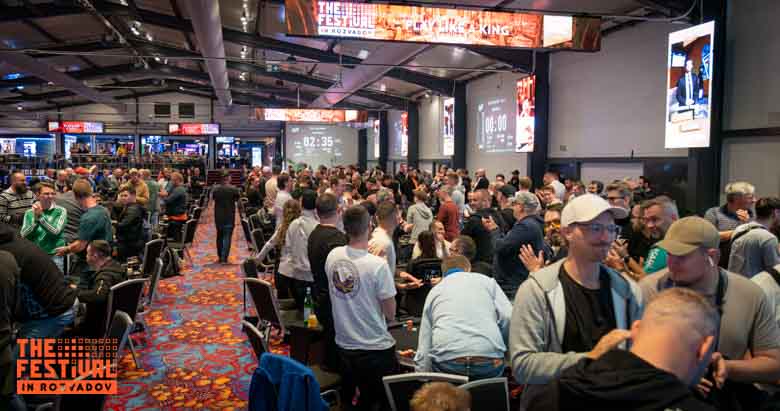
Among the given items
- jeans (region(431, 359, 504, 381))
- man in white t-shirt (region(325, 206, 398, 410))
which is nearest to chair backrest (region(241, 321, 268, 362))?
man in white t-shirt (region(325, 206, 398, 410))

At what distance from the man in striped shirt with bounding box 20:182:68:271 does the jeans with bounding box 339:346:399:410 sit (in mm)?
3713

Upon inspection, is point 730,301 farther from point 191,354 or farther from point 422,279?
point 191,354

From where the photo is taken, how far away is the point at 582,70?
11.8 meters

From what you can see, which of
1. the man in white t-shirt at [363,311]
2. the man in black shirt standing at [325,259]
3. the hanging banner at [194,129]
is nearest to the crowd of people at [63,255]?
the man in black shirt standing at [325,259]

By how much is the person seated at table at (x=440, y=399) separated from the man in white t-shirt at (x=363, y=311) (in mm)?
944

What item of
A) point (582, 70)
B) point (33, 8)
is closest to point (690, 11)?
point (582, 70)

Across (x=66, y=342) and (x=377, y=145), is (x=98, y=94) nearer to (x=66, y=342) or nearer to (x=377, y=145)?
(x=377, y=145)

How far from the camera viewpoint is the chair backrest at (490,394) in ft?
7.67

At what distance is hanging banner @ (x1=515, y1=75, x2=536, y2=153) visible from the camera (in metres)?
12.6

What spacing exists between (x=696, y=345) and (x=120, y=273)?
13.9 feet

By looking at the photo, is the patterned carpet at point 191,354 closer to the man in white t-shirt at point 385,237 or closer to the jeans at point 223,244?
the jeans at point 223,244

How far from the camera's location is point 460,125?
17547 millimetres

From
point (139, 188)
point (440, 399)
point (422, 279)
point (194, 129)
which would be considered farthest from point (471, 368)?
point (194, 129)

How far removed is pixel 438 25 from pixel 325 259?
432 centimetres
